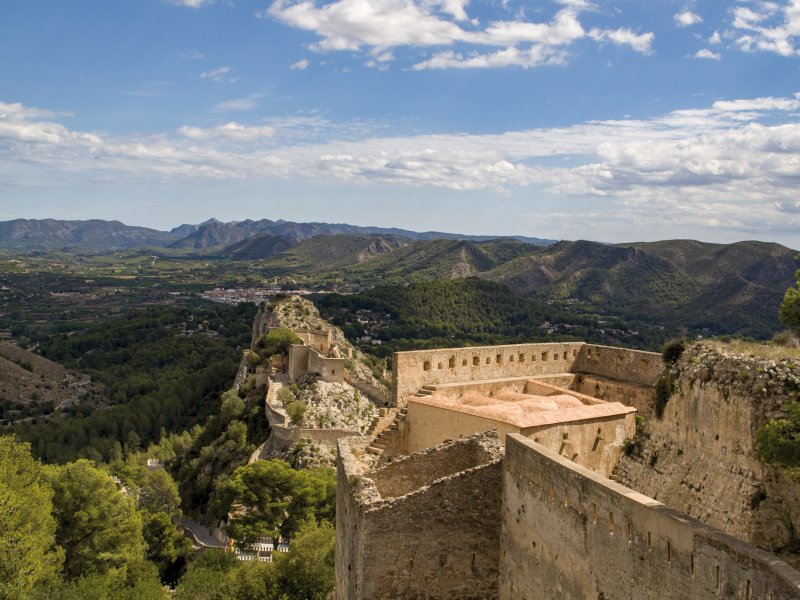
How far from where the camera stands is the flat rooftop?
13539 mm

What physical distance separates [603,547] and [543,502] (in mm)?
1499

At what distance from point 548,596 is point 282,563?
1637 centimetres

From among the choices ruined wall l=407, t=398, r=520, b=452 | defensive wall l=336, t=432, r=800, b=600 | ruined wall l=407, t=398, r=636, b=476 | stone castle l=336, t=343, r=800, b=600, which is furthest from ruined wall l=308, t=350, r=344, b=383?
defensive wall l=336, t=432, r=800, b=600

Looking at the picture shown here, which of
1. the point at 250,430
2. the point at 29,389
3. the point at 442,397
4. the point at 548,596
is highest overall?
the point at 442,397

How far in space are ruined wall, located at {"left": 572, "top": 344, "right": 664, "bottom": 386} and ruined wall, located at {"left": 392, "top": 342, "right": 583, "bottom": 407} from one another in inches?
12.6

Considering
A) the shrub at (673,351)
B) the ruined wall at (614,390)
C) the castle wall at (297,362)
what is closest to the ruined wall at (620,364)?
the ruined wall at (614,390)

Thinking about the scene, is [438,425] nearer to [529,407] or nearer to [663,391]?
[529,407]

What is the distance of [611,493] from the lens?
823cm

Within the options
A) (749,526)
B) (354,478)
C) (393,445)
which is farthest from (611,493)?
(393,445)

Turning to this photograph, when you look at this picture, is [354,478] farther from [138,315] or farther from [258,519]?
[138,315]

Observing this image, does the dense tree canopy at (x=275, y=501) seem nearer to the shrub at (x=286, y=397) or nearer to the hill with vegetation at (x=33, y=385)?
the shrub at (x=286, y=397)

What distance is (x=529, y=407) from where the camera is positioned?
14797 mm

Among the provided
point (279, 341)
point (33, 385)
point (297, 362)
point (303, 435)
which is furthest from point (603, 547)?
point (33, 385)

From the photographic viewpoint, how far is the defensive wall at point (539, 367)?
57.2ft
